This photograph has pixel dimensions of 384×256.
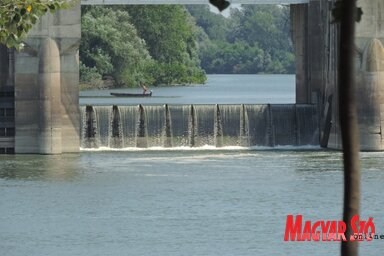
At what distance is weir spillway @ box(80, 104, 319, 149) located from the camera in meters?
48.2

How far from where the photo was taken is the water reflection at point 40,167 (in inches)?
1490

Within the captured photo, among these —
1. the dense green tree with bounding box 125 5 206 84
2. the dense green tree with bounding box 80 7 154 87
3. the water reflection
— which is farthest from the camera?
the dense green tree with bounding box 125 5 206 84

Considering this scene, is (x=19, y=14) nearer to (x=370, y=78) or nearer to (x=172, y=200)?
(x=172, y=200)

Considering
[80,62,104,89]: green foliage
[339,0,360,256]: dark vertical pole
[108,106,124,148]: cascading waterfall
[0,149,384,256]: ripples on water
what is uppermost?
[80,62,104,89]: green foliage

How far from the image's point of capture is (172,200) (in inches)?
1268

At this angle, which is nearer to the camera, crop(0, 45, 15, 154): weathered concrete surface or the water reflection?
the water reflection

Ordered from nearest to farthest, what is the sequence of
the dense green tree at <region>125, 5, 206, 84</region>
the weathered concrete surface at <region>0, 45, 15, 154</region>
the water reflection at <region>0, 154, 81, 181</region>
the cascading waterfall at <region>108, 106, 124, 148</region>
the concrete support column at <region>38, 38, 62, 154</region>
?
the water reflection at <region>0, 154, 81, 181</region>
the concrete support column at <region>38, 38, 62, 154</region>
the weathered concrete surface at <region>0, 45, 15, 154</region>
the cascading waterfall at <region>108, 106, 124, 148</region>
the dense green tree at <region>125, 5, 206, 84</region>

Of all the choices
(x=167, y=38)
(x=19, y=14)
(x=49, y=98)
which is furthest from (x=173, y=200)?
(x=167, y=38)

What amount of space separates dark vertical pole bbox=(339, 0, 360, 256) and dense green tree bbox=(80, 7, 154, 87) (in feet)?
275

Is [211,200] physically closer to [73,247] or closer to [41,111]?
[73,247]

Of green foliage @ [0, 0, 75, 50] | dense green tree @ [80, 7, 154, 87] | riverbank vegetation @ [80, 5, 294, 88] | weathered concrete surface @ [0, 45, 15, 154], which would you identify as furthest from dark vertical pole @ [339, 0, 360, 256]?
dense green tree @ [80, 7, 154, 87]

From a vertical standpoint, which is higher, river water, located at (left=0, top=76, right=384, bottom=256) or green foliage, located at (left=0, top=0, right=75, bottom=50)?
green foliage, located at (left=0, top=0, right=75, bottom=50)

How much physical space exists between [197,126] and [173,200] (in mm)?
16480

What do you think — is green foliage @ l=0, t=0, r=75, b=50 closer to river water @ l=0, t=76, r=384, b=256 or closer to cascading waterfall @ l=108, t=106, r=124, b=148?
river water @ l=0, t=76, r=384, b=256
